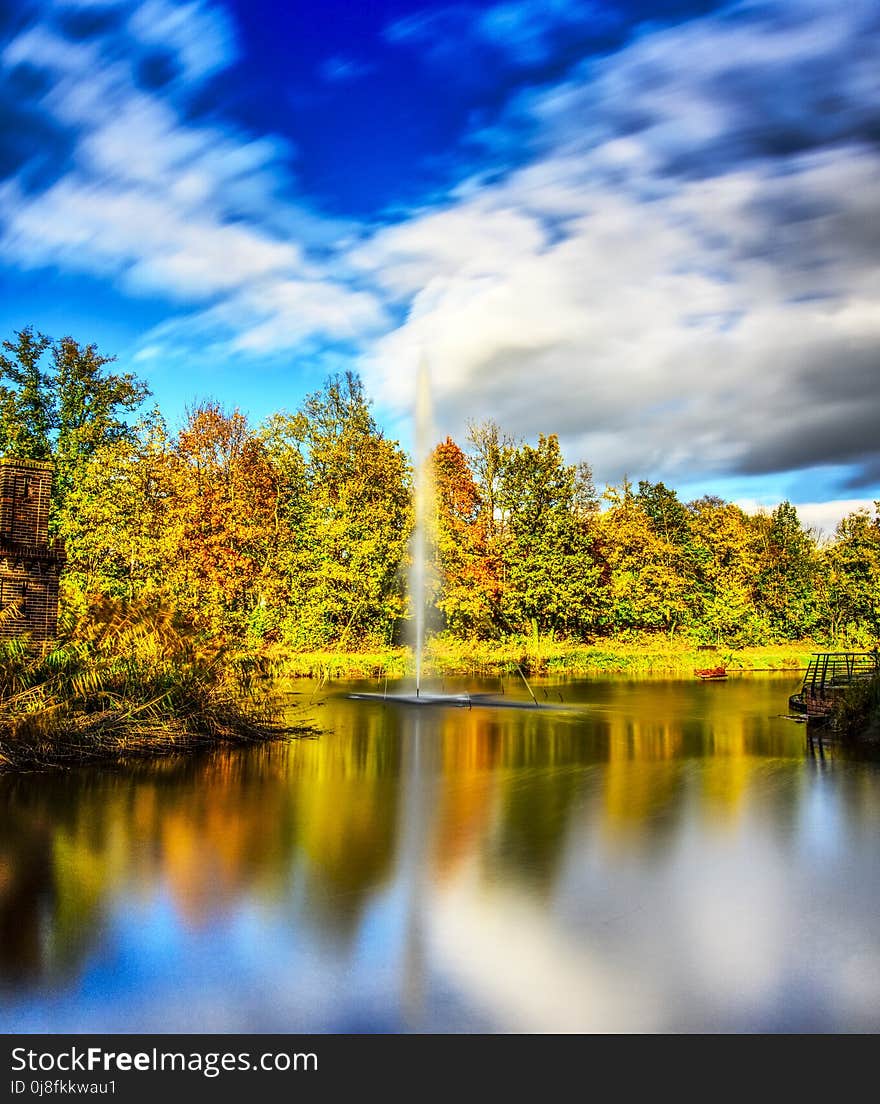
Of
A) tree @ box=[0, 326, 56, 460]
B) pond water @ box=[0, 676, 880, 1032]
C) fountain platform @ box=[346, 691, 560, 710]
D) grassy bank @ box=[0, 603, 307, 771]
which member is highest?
tree @ box=[0, 326, 56, 460]

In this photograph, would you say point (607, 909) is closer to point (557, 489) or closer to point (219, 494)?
point (219, 494)

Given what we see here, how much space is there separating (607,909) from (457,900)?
42.4 inches

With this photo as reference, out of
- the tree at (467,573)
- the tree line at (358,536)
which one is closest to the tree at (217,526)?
the tree line at (358,536)

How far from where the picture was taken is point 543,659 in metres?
40.1

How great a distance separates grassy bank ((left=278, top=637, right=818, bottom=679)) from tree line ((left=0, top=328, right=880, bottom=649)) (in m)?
1.95

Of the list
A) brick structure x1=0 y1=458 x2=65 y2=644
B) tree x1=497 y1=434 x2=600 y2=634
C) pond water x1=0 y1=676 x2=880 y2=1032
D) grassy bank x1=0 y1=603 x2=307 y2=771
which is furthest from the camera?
tree x1=497 y1=434 x2=600 y2=634

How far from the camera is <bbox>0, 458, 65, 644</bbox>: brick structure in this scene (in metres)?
13.3

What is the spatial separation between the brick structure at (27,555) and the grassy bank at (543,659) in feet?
65.5

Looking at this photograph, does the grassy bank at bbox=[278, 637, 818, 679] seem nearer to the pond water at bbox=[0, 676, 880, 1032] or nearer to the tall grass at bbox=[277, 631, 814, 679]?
the tall grass at bbox=[277, 631, 814, 679]

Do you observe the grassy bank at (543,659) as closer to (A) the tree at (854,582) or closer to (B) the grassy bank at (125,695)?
(A) the tree at (854,582)

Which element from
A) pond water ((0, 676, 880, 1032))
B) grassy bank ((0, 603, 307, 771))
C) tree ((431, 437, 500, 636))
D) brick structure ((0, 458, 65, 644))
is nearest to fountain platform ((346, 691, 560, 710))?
grassy bank ((0, 603, 307, 771))

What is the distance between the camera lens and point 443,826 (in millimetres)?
9086

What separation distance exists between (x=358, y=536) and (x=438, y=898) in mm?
36679
